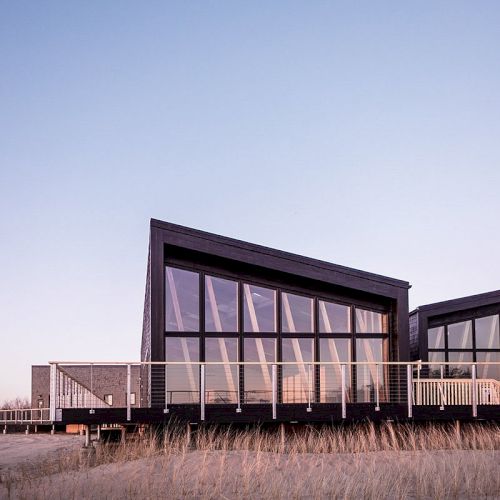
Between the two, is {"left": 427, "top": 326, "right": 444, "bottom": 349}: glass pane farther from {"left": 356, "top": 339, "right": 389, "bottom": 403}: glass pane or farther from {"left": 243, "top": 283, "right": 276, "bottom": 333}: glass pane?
{"left": 243, "top": 283, "right": 276, "bottom": 333}: glass pane

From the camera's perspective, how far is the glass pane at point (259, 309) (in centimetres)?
Result: 2008

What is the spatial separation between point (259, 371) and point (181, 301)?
247 cm

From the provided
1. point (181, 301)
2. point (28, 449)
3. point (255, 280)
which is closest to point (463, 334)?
point (255, 280)

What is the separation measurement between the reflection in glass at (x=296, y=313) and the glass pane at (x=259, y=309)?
0.27 meters

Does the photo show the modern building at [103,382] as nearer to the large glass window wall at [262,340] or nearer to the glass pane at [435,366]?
the glass pane at [435,366]

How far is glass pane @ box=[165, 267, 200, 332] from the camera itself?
770 inches

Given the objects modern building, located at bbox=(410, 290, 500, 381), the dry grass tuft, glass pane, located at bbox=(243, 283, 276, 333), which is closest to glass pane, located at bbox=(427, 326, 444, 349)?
modern building, located at bbox=(410, 290, 500, 381)

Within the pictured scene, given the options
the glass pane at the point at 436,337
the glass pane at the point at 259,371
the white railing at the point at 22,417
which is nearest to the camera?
the glass pane at the point at 259,371

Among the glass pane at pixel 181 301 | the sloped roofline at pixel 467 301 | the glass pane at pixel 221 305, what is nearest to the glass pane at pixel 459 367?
the sloped roofline at pixel 467 301

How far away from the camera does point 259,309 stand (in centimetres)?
2022

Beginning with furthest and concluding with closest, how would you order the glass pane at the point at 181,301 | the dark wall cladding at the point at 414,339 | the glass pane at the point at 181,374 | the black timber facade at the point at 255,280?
the dark wall cladding at the point at 414,339 < the glass pane at the point at 181,301 < the black timber facade at the point at 255,280 < the glass pane at the point at 181,374

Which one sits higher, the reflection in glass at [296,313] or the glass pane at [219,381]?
the reflection in glass at [296,313]

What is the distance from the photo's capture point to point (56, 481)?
44.3 feet

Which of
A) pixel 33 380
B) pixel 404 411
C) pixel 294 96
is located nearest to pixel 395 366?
pixel 404 411
